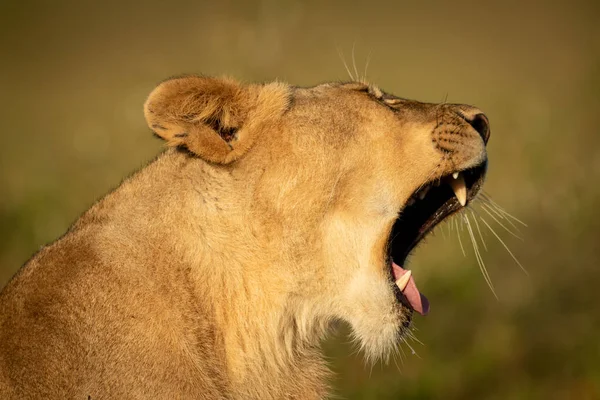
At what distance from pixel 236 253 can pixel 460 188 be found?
1027 millimetres

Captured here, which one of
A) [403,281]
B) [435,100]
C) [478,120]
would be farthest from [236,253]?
[435,100]

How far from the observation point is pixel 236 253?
11.1 ft

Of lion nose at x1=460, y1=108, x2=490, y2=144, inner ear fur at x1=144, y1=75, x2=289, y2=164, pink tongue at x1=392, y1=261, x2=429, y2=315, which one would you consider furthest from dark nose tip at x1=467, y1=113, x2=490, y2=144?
inner ear fur at x1=144, y1=75, x2=289, y2=164

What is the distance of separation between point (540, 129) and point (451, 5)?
42.5 feet

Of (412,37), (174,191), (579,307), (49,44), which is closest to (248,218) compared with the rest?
(174,191)

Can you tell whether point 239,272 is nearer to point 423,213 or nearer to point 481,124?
point 423,213

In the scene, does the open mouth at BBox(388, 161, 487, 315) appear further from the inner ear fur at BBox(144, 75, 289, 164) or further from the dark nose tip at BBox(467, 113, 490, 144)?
the inner ear fur at BBox(144, 75, 289, 164)

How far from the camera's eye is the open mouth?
377 cm

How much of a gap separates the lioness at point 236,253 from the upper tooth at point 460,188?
0.07 metres

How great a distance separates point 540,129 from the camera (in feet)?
27.0

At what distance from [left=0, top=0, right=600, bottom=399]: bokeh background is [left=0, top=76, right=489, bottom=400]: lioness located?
1.76 feet

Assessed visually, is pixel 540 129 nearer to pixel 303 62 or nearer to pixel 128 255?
pixel 128 255

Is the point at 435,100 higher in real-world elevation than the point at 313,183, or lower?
higher

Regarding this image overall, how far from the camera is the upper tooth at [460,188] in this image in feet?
12.7
